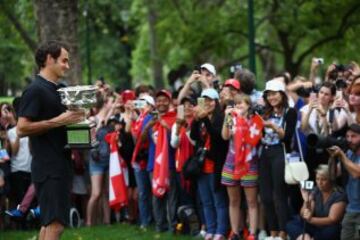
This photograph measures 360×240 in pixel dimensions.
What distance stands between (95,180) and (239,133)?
12.7 ft

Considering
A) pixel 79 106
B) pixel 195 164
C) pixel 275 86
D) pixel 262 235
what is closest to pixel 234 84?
pixel 275 86

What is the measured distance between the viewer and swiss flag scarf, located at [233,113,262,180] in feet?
35.0

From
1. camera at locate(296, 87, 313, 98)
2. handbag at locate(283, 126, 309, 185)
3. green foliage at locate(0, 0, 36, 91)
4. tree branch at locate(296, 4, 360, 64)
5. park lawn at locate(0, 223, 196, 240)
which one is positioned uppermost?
green foliage at locate(0, 0, 36, 91)

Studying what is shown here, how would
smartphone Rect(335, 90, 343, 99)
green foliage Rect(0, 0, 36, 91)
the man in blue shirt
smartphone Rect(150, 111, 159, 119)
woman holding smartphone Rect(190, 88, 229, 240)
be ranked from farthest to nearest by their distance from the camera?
green foliage Rect(0, 0, 36, 91) → smartphone Rect(150, 111, 159, 119) → woman holding smartphone Rect(190, 88, 229, 240) → smartphone Rect(335, 90, 343, 99) → the man in blue shirt

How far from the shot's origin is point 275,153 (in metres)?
10.5

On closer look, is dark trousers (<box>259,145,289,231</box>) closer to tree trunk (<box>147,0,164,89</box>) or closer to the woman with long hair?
the woman with long hair

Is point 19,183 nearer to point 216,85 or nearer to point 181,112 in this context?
point 181,112

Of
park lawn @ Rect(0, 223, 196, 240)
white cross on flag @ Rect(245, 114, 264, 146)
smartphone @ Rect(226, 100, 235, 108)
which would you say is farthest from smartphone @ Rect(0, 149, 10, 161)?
white cross on flag @ Rect(245, 114, 264, 146)

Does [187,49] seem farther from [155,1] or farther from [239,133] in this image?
[239,133]

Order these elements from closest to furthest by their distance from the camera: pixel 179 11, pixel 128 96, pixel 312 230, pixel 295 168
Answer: pixel 295 168 < pixel 312 230 < pixel 128 96 < pixel 179 11

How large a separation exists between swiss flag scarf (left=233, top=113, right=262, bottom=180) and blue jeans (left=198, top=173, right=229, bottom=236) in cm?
65

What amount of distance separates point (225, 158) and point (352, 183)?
221 cm

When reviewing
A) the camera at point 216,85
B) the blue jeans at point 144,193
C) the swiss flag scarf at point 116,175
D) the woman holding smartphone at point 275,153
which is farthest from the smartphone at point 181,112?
the swiss flag scarf at point 116,175

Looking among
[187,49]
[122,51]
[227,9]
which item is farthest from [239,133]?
[122,51]
